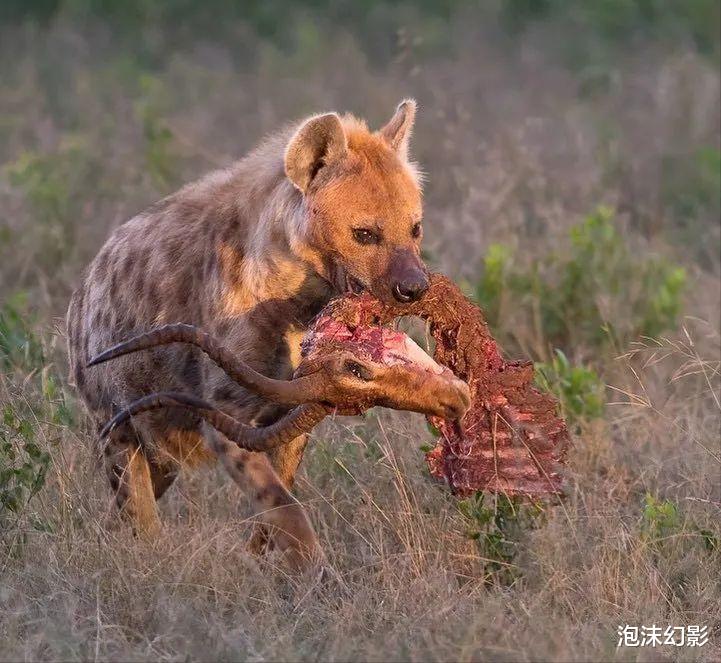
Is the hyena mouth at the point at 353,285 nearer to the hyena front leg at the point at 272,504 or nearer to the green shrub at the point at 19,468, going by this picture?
the hyena front leg at the point at 272,504

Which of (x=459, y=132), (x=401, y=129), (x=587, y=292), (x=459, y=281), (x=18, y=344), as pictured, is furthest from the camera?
(x=459, y=132)

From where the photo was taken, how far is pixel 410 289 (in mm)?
4234

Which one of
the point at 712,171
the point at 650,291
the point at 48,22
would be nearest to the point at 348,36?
the point at 48,22

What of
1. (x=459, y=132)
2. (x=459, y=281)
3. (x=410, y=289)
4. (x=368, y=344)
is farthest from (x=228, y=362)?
(x=459, y=132)

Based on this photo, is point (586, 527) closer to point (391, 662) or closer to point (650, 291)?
point (391, 662)

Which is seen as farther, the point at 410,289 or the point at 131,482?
the point at 131,482

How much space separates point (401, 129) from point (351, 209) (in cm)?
50

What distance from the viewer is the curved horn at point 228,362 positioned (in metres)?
3.86

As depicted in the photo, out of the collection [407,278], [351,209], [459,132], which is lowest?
[459,132]

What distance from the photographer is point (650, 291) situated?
709 centimetres

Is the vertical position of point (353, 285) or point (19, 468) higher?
point (353, 285)

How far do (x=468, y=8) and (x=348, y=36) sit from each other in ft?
4.79

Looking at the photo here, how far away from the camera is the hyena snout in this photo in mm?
4234

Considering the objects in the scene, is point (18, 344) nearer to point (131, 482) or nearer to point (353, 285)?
point (131, 482)
